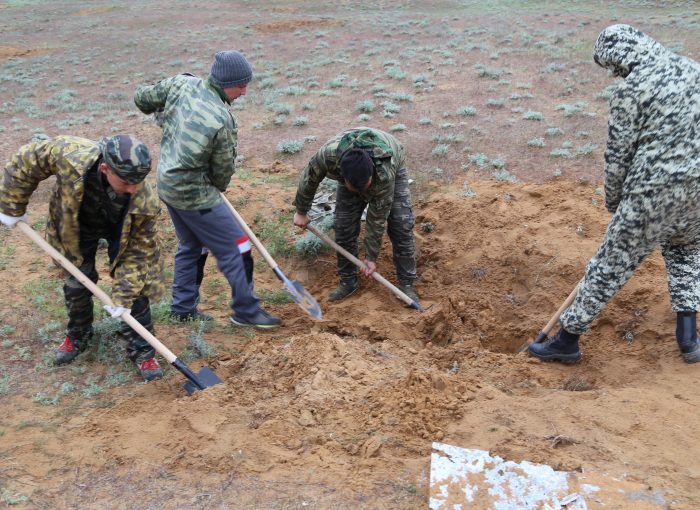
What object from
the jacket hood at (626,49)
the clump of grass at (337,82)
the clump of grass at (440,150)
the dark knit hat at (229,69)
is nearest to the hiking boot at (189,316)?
the dark knit hat at (229,69)

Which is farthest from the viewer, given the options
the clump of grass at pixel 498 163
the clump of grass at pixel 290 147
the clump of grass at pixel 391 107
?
the clump of grass at pixel 391 107

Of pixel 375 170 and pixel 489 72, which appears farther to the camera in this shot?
pixel 489 72

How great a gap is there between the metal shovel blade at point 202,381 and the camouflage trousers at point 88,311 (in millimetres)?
437

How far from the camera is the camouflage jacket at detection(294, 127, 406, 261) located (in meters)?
4.55

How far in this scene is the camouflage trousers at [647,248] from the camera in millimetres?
3492

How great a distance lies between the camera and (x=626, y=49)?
3375 mm

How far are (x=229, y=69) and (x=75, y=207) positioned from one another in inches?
55.9

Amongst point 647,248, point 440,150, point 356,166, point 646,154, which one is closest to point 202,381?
point 356,166

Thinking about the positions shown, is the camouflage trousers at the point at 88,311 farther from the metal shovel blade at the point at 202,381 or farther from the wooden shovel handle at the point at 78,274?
the metal shovel blade at the point at 202,381

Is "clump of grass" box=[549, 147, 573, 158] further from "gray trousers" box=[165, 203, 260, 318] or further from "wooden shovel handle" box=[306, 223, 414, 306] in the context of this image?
"gray trousers" box=[165, 203, 260, 318]

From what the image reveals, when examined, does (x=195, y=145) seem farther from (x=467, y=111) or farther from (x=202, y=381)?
(x=467, y=111)

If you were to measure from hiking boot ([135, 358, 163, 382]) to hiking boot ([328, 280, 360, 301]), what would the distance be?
1977 mm

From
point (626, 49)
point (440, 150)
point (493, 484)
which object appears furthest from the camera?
point (440, 150)

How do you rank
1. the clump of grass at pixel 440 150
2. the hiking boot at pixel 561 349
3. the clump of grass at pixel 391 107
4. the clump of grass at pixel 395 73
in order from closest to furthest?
1. the hiking boot at pixel 561 349
2. the clump of grass at pixel 440 150
3. the clump of grass at pixel 391 107
4. the clump of grass at pixel 395 73
